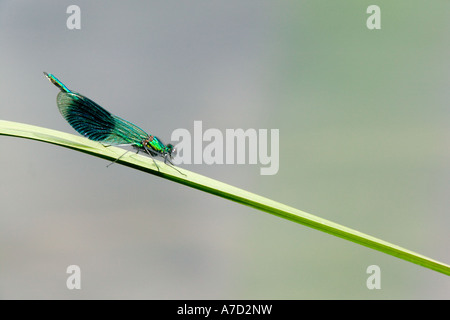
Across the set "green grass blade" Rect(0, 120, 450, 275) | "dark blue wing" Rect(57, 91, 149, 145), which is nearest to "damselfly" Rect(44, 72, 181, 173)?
"dark blue wing" Rect(57, 91, 149, 145)

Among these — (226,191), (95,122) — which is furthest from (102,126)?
(226,191)

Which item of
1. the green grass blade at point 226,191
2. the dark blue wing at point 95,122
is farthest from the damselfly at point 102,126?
the green grass blade at point 226,191

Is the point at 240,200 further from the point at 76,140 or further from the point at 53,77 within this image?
the point at 53,77

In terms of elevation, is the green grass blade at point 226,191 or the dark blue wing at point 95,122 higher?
the dark blue wing at point 95,122

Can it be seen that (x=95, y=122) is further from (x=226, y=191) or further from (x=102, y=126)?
(x=226, y=191)

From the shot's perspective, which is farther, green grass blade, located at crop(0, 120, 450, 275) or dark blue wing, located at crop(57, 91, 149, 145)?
dark blue wing, located at crop(57, 91, 149, 145)

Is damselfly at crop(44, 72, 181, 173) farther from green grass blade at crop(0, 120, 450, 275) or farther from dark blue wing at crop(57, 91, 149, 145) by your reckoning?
green grass blade at crop(0, 120, 450, 275)

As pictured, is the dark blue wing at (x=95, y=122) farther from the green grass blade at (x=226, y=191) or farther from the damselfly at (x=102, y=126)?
the green grass blade at (x=226, y=191)

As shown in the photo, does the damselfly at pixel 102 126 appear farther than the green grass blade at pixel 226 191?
Yes
